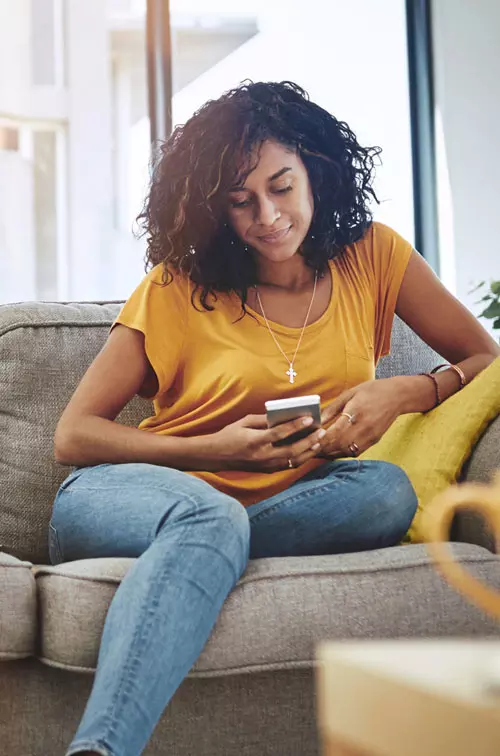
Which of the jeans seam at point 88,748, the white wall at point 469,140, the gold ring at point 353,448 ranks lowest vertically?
the jeans seam at point 88,748

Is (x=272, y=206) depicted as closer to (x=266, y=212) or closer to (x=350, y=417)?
(x=266, y=212)

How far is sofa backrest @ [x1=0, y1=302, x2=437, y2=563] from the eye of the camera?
5.81 ft

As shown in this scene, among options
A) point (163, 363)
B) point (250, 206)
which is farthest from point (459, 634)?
point (250, 206)

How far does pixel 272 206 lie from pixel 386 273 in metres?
0.27

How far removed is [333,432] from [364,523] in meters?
0.15

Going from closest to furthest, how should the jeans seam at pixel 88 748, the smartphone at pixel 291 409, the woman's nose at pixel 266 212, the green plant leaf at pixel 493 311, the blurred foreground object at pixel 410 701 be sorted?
the blurred foreground object at pixel 410 701 → the jeans seam at pixel 88 748 → the smartphone at pixel 291 409 → the woman's nose at pixel 266 212 → the green plant leaf at pixel 493 311

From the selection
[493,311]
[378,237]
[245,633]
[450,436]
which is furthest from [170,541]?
[493,311]

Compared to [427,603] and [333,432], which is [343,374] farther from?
[427,603]

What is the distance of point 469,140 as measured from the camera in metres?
3.77

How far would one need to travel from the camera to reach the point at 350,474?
60.1 inches

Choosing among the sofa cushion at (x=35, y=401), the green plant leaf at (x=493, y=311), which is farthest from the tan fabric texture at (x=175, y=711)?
the green plant leaf at (x=493, y=311)

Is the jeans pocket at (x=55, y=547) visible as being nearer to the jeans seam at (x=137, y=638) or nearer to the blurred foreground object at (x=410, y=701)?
the jeans seam at (x=137, y=638)

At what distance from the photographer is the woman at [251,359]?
56.6 inches

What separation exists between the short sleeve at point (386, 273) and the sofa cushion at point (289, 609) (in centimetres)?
55
